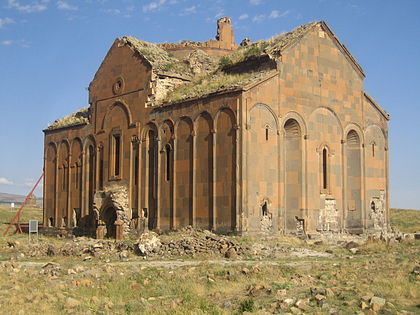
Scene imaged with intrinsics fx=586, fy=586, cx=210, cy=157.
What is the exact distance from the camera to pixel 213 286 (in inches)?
568

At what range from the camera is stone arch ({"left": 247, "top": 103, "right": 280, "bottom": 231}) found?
2436 cm

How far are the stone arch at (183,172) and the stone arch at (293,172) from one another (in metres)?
4.28

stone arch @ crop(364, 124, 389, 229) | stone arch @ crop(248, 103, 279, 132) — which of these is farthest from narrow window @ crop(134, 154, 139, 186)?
stone arch @ crop(364, 124, 389, 229)

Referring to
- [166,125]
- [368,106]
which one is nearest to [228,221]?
[166,125]

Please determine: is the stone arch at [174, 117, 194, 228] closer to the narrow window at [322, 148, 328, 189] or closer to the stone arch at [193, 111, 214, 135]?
the stone arch at [193, 111, 214, 135]

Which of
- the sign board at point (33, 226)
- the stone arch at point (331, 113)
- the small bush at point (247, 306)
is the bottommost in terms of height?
the small bush at point (247, 306)

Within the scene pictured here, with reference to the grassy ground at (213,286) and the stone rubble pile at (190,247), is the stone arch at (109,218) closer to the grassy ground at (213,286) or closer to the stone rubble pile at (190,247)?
the stone rubble pile at (190,247)

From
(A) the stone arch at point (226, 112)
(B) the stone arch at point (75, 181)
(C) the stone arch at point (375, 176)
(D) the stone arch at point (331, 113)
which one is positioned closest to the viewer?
(A) the stone arch at point (226, 112)

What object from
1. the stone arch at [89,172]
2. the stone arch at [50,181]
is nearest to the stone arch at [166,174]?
the stone arch at [89,172]

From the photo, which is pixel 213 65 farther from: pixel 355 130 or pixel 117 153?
pixel 355 130

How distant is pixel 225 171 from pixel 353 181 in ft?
27.1

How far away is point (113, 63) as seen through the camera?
32.4 m

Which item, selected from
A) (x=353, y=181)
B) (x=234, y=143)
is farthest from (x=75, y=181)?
(x=353, y=181)

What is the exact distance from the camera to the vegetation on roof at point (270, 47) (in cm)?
2667
